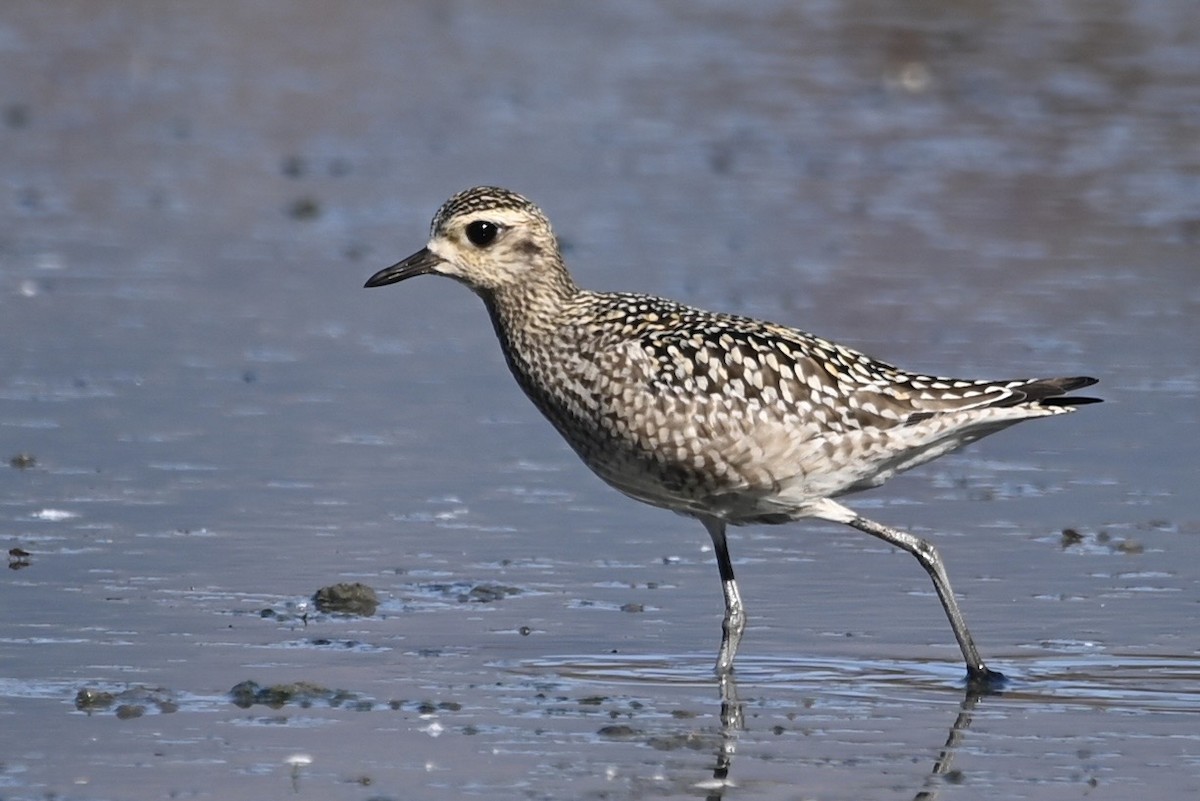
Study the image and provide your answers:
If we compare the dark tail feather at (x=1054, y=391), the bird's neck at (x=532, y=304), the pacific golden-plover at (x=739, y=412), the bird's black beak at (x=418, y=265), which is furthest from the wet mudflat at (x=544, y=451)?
the bird's black beak at (x=418, y=265)

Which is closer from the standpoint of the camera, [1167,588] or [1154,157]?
[1167,588]

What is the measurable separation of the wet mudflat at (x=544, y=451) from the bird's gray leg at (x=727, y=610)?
0.17 metres

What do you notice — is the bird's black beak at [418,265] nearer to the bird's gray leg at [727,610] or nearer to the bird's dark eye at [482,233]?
the bird's dark eye at [482,233]

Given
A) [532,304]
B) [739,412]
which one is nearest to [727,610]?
[739,412]

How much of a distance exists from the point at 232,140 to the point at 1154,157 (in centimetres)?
709

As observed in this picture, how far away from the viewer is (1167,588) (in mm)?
9297

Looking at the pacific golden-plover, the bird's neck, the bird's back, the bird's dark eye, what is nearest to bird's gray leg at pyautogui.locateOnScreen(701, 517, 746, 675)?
the pacific golden-plover

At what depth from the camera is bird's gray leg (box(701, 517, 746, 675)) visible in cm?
841

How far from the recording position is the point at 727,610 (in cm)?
860

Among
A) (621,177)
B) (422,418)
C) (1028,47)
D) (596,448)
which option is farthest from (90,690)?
(1028,47)

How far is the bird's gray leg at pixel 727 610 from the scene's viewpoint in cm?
841

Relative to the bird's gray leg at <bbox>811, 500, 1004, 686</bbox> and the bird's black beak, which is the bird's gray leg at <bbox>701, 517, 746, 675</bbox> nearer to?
the bird's gray leg at <bbox>811, 500, 1004, 686</bbox>

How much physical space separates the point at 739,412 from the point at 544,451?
289 cm

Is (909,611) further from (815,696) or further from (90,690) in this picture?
(90,690)
